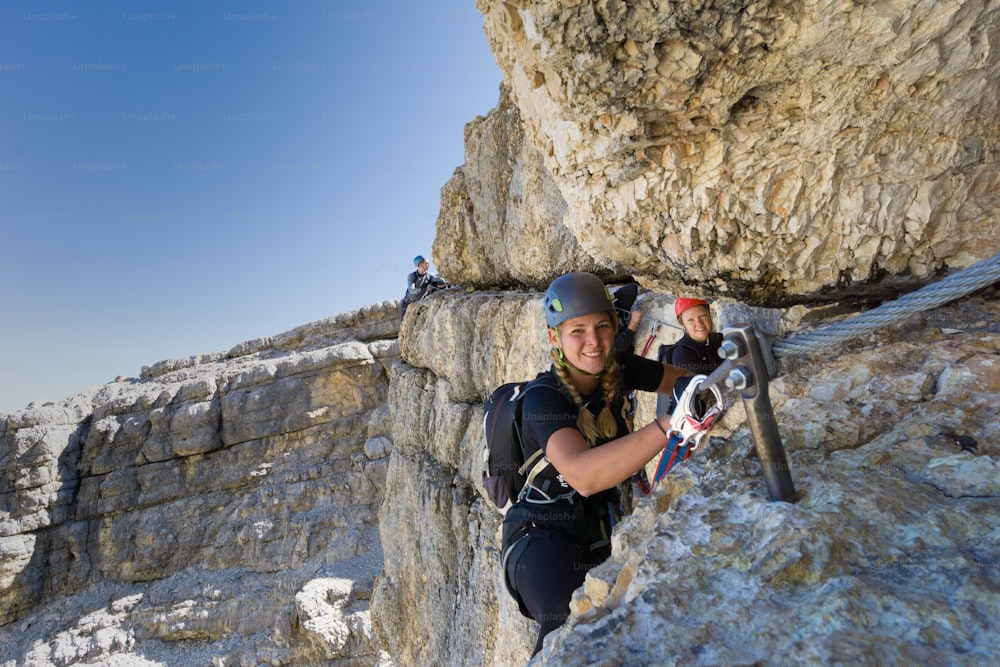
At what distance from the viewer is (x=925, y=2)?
225cm

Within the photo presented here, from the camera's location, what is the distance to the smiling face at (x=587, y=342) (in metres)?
3.15

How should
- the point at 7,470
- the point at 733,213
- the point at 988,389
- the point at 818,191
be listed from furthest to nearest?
the point at 7,470
the point at 733,213
the point at 818,191
the point at 988,389

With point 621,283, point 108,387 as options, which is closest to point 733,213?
point 621,283

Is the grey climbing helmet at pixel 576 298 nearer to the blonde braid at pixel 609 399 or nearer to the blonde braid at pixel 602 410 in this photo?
the blonde braid at pixel 602 410

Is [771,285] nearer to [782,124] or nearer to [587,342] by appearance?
[782,124]

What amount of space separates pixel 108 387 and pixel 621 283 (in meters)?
37.6

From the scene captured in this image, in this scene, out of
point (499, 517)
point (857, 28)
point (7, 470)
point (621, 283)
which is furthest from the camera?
point (7, 470)

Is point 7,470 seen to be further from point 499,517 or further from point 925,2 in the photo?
point 925,2

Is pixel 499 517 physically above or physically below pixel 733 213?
below

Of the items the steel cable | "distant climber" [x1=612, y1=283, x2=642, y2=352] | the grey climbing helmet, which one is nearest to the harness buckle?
the steel cable

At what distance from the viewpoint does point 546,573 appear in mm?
3074

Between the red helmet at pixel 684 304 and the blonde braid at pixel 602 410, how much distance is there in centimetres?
146

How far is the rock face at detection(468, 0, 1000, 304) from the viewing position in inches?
96.7

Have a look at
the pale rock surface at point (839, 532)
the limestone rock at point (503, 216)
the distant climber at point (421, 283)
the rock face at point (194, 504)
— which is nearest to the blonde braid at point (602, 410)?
the pale rock surface at point (839, 532)
